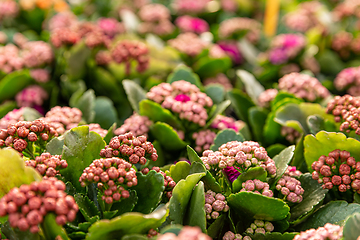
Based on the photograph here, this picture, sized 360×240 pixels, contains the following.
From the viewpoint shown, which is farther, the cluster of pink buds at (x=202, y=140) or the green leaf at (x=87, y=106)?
the green leaf at (x=87, y=106)

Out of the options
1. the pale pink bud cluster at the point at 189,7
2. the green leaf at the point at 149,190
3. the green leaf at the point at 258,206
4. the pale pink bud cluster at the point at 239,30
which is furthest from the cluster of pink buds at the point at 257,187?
the pale pink bud cluster at the point at 189,7

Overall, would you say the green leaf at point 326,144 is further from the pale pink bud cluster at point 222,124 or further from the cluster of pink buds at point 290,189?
the pale pink bud cluster at point 222,124

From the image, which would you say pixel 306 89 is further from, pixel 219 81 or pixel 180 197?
pixel 180 197

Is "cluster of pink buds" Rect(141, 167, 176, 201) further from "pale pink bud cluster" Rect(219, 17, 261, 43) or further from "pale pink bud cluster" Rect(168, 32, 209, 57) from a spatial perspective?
"pale pink bud cluster" Rect(219, 17, 261, 43)

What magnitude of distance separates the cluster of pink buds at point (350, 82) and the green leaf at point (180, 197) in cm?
128

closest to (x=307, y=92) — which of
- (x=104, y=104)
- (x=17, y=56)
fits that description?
(x=104, y=104)

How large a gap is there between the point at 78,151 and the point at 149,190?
253 millimetres

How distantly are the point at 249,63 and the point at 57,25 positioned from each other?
133 centimetres

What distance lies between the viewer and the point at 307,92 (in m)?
1.52

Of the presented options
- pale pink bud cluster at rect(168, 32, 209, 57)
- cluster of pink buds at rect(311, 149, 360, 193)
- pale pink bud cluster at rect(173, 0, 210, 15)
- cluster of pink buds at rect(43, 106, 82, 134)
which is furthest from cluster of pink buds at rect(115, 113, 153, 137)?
pale pink bud cluster at rect(173, 0, 210, 15)

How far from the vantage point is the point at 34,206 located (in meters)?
0.70

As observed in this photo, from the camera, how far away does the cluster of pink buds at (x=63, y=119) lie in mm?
1181

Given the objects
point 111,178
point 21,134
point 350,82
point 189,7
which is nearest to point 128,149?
point 111,178

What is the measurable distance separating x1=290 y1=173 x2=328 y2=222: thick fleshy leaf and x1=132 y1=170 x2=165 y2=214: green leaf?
0.46m
